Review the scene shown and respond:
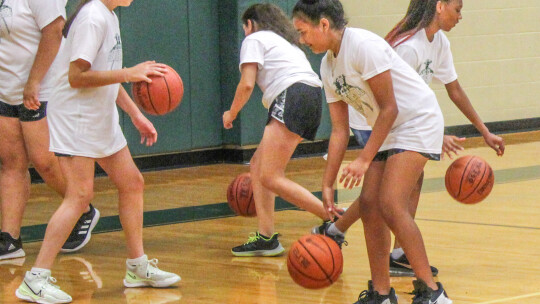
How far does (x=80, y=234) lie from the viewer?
19.6 feet

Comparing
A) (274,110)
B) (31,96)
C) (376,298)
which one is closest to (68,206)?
(31,96)

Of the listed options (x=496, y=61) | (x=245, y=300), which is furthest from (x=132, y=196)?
(x=496, y=61)

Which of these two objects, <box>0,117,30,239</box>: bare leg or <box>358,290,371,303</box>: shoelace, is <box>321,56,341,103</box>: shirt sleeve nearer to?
<box>358,290,371,303</box>: shoelace

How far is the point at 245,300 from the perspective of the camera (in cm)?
464

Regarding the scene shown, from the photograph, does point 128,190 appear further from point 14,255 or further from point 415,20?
point 415,20

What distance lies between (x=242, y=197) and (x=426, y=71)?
1.52m

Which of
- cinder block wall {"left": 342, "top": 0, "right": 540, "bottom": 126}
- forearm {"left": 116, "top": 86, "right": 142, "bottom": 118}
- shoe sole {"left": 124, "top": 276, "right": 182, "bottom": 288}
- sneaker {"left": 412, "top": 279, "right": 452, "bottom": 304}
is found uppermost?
forearm {"left": 116, "top": 86, "right": 142, "bottom": 118}

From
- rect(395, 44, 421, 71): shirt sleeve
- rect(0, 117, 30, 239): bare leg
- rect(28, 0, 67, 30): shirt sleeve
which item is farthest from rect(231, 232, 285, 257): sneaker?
rect(28, 0, 67, 30): shirt sleeve

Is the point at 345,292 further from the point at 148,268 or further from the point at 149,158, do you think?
the point at 149,158

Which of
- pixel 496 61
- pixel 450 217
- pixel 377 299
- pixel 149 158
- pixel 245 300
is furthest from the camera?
pixel 496 61

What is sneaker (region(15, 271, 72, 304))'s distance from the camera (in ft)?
15.3

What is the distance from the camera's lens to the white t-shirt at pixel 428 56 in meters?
4.97

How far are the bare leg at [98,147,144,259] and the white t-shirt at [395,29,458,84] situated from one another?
1.48m

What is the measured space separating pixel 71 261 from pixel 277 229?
1484 millimetres
